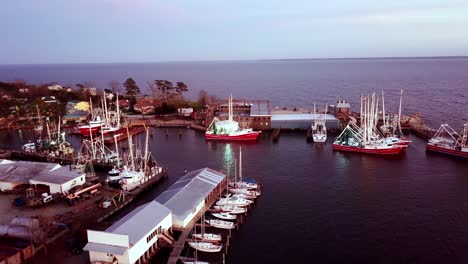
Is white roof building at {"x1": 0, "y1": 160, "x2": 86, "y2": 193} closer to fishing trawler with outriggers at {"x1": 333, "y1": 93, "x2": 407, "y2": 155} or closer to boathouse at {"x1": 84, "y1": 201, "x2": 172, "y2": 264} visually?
boathouse at {"x1": 84, "y1": 201, "x2": 172, "y2": 264}

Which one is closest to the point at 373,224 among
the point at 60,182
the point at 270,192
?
the point at 270,192

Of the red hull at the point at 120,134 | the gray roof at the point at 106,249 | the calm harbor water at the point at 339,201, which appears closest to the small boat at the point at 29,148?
the calm harbor water at the point at 339,201

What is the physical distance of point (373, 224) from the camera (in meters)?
25.4

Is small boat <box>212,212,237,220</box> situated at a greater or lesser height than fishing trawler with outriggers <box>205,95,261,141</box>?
lesser

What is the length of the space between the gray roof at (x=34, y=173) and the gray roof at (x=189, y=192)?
30.0 feet

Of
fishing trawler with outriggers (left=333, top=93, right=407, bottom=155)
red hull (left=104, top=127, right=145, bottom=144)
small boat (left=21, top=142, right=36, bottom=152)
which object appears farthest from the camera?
red hull (left=104, top=127, right=145, bottom=144)

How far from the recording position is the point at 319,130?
5169 cm

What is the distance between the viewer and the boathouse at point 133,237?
61.9ft

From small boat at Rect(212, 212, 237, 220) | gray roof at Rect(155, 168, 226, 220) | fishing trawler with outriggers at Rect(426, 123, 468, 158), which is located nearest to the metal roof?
fishing trawler with outriggers at Rect(426, 123, 468, 158)

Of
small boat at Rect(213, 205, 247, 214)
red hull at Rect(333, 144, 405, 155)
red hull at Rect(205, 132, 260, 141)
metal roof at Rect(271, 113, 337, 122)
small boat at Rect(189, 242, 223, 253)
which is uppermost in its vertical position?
metal roof at Rect(271, 113, 337, 122)

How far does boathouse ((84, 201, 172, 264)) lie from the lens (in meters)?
18.9

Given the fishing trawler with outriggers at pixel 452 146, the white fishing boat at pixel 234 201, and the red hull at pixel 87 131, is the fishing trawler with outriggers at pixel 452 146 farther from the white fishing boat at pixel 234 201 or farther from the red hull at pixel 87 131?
the red hull at pixel 87 131

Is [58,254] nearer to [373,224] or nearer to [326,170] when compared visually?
[373,224]

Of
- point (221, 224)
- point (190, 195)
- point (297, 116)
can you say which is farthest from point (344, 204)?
point (297, 116)
